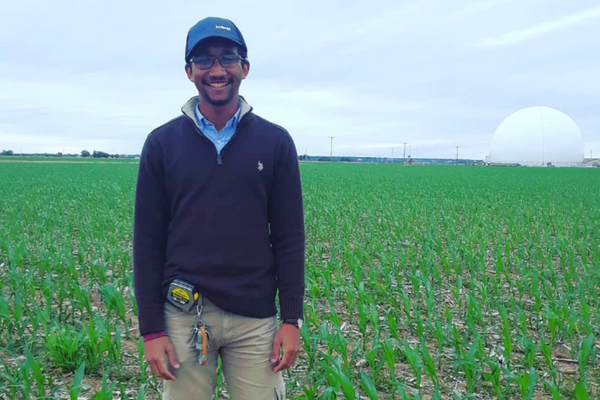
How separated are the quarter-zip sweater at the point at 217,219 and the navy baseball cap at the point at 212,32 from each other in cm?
25

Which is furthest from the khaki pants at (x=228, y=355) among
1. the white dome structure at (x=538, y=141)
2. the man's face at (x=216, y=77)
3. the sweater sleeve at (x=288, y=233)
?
the white dome structure at (x=538, y=141)

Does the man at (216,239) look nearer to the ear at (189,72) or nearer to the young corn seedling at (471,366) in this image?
the ear at (189,72)

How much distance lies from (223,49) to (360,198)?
14.6 meters

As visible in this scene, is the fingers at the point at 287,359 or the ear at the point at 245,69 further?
the ear at the point at 245,69

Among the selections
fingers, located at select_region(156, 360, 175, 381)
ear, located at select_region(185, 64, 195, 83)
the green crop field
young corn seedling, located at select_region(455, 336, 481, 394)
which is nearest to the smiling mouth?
ear, located at select_region(185, 64, 195, 83)

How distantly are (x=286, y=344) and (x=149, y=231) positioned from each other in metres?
0.71

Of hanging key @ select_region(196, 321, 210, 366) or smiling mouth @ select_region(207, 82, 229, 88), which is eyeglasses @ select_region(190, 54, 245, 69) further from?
hanging key @ select_region(196, 321, 210, 366)

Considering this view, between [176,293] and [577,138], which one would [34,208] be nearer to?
[176,293]

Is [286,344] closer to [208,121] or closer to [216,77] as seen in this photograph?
[208,121]

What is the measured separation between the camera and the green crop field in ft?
11.0

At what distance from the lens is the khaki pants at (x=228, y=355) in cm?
193

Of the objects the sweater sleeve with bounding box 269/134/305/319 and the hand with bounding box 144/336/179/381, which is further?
the sweater sleeve with bounding box 269/134/305/319

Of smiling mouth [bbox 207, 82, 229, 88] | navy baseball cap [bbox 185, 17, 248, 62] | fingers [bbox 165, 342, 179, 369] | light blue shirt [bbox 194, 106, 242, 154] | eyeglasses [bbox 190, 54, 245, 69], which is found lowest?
fingers [bbox 165, 342, 179, 369]

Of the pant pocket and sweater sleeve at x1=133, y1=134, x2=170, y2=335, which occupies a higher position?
sweater sleeve at x1=133, y1=134, x2=170, y2=335
